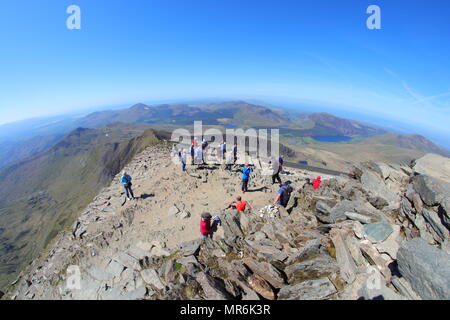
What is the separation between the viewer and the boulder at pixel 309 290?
6264mm

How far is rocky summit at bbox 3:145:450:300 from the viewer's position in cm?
632

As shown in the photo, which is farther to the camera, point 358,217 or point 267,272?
point 358,217

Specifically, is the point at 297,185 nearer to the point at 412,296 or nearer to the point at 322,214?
the point at 322,214

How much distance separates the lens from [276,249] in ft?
28.7

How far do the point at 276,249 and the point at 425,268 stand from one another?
474cm

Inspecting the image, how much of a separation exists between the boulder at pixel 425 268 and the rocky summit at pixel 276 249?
0.02 m

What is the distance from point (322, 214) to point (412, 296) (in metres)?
5.20

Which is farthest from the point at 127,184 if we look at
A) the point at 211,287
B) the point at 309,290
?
the point at 309,290

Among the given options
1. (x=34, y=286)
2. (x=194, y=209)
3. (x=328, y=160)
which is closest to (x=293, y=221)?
(x=194, y=209)

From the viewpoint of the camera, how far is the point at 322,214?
419 inches

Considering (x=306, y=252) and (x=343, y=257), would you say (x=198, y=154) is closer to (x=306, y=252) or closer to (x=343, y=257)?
(x=306, y=252)

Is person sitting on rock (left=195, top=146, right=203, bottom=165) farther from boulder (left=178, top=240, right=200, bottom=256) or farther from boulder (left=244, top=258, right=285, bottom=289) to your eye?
boulder (left=244, top=258, right=285, bottom=289)

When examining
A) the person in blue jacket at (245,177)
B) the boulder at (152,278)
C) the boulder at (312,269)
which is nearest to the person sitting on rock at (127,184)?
the boulder at (152,278)
